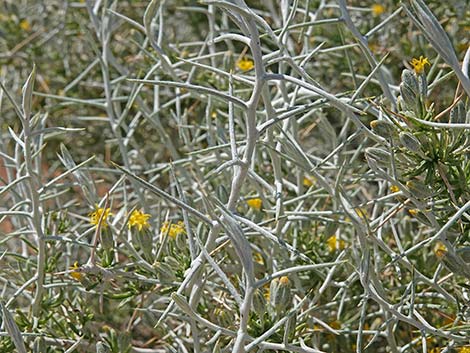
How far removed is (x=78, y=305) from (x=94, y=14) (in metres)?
0.42

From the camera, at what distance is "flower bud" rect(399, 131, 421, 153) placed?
655 mm

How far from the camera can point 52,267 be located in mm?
916

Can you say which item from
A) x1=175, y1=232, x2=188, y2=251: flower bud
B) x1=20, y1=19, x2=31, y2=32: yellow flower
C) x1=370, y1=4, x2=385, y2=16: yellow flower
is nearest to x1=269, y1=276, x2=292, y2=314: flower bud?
x1=175, y1=232, x2=188, y2=251: flower bud

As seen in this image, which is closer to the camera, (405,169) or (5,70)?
(405,169)

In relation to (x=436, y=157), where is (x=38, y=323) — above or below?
below

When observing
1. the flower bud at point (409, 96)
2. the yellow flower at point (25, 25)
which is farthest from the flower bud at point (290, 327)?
the yellow flower at point (25, 25)

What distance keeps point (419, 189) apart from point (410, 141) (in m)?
0.05

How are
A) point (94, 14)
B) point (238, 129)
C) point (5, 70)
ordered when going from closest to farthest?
point (94, 14) → point (238, 129) → point (5, 70)

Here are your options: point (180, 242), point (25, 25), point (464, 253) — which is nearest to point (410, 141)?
point (464, 253)

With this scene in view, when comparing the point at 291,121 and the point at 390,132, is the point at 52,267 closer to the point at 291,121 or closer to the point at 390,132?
the point at 291,121

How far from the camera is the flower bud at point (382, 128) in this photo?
2.23ft

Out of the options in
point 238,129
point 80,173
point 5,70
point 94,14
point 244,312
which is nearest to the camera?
point 244,312

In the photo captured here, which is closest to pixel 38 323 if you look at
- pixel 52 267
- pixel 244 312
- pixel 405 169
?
pixel 52 267

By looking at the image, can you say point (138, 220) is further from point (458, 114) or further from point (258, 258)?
point (458, 114)
